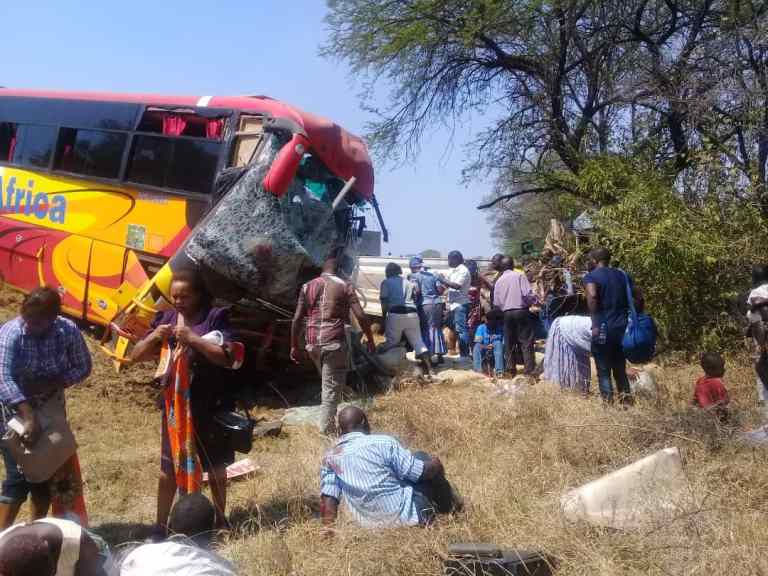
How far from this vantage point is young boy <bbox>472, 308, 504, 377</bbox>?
9273 mm

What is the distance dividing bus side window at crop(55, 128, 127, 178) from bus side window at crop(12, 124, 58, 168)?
193 millimetres

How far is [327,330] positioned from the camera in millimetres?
6551

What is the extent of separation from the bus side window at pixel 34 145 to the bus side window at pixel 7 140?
3.7 inches

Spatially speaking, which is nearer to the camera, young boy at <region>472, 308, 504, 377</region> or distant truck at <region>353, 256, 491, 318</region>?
young boy at <region>472, 308, 504, 377</region>

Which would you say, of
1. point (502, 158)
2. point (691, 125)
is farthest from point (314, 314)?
point (502, 158)

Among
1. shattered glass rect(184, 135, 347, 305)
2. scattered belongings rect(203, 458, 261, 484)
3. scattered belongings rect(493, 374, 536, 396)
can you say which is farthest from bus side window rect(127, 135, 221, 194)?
scattered belongings rect(493, 374, 536, 396)

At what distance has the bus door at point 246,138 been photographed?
8.05m

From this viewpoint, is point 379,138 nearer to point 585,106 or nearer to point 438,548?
point 585,106

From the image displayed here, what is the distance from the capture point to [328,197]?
8.45 m

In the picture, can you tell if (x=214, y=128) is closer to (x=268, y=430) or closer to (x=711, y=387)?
(x=268, y=430)

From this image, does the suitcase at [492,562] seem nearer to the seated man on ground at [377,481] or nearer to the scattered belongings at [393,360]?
the seated man on ground at [377,481]

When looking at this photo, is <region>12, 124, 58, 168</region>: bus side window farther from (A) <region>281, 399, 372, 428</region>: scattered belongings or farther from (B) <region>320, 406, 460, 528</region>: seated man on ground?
(B) <region>320, 406, 460, 528</region>: seated man on ground

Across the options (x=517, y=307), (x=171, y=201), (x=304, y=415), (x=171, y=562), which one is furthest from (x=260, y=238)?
(x=171, y=562)

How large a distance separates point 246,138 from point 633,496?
5638mm
